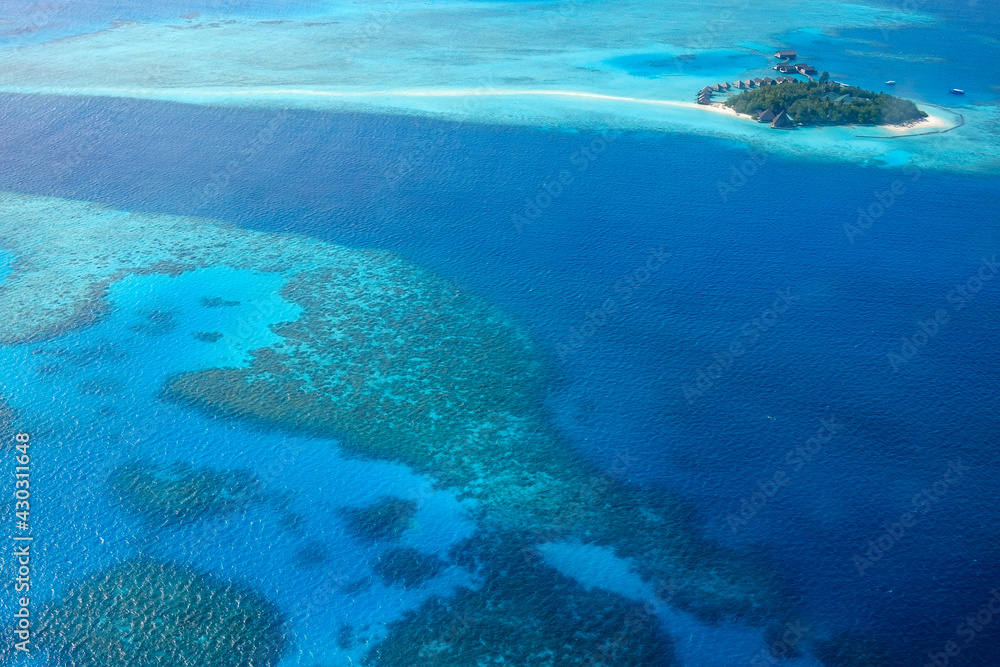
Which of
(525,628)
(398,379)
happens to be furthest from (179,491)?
(525,628)

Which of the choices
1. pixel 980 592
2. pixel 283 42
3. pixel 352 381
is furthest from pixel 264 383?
pixel 283 42

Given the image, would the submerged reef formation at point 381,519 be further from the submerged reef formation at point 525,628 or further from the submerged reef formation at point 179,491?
the submerged reef formation at point 179,491

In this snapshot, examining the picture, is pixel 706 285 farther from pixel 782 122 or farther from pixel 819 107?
pixel 819 107

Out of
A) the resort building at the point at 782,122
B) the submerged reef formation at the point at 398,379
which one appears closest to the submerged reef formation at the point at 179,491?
the submerged reef formation at the point at 398,379

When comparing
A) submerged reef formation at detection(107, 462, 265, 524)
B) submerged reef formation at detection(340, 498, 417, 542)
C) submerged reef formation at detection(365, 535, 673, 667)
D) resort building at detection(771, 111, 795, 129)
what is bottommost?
submerged reef formation at detection(365, 535, 673, 667)

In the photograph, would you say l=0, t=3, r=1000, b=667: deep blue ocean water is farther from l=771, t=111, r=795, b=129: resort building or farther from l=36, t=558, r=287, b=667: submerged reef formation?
l=771, t=111, r=795, b=129: resort building

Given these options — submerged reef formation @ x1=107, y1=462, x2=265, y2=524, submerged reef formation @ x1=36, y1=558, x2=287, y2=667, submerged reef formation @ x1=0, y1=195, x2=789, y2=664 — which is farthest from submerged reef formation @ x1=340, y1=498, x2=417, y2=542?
submerged reef formation @ x1=36, y1=558, x2=287, y2=667

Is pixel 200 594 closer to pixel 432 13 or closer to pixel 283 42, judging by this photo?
pixel 283 42
